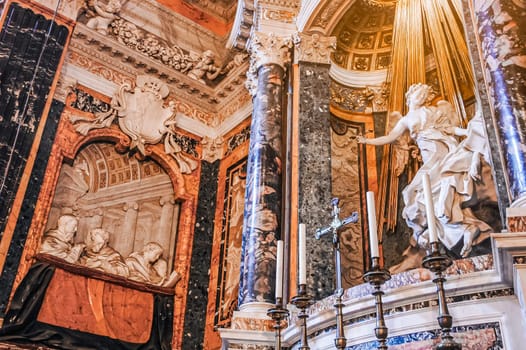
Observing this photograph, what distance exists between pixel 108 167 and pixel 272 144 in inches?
103

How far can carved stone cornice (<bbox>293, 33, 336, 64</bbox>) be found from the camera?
666cm

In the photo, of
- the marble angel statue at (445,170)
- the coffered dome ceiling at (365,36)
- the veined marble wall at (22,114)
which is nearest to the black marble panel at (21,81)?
the veined marble wall at (22,114)

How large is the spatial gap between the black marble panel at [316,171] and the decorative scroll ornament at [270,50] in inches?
11.2

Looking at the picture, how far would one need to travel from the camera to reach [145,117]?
7.93 m

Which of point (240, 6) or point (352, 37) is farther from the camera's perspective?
point (240, 6)

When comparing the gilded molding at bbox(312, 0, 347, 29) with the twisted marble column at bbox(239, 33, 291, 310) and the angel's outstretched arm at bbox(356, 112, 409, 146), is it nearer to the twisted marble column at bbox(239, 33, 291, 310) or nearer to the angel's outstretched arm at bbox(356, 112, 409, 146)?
the twisted marble column at bbox(239, 33, 291, 310)

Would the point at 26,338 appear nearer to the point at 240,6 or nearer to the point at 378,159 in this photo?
the point at 378,159

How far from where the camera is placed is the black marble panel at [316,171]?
5219mm

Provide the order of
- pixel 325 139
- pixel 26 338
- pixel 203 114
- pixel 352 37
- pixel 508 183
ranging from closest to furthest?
pixel 508 183 < pixel 26 338 < pixel 325 139 < pixel 352 37 < pixel 203 114

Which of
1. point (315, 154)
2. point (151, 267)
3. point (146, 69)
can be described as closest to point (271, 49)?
point (315, 154)

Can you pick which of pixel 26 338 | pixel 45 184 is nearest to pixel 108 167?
pixel 45 184

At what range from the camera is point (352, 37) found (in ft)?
23.4

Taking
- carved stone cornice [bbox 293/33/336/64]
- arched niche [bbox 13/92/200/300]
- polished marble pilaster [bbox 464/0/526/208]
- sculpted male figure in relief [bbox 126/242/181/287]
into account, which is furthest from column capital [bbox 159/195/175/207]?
polished marble pilaster [bbox 464/0/526/208]

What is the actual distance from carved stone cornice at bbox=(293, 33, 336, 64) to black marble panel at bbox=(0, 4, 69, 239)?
3.09 meters
